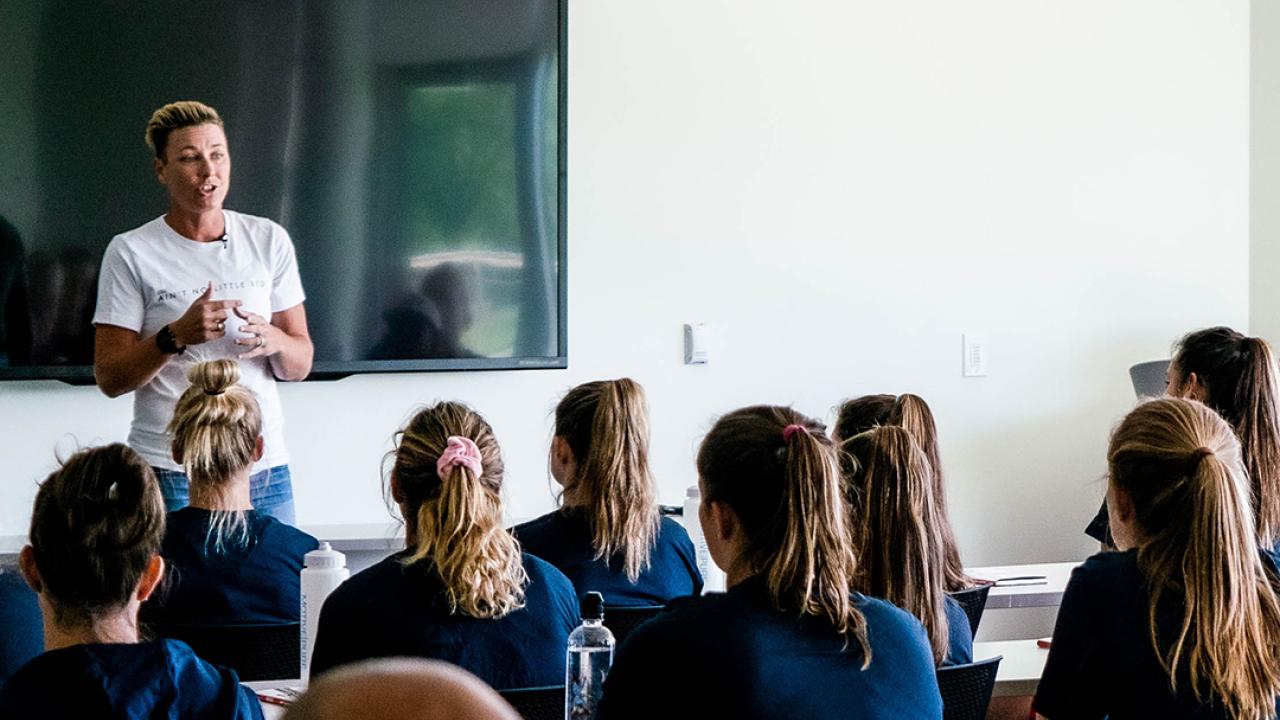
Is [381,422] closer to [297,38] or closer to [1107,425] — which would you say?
[297,38]

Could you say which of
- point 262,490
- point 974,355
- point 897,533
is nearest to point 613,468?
point 897,533

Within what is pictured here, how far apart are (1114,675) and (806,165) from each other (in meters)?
2.91

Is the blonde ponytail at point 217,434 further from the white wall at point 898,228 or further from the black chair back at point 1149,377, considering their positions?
the black chair back at point 1149,377

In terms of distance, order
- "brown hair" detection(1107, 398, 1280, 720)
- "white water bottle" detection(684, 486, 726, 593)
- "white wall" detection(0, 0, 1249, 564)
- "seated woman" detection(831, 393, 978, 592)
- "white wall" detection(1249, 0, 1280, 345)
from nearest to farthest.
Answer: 1. "brown hair" detection(1107, 398, 1280, 720)
2. "white water bottle" detection(684, 486, 726, 593)
3. "seated woman" detection(831, 393, 978, 592)
4. "white wall" detection(0, 0, 1249, 564)
5. "white wall" detection(1249, 0, 1280, 345)

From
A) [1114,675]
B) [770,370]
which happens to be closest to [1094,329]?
[770,370]

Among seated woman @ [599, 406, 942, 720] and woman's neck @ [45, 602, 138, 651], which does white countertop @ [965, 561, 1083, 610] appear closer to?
seated woman @ [599, 406, 942, 720]

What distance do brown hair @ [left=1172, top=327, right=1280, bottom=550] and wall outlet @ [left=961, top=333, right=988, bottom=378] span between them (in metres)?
1.90

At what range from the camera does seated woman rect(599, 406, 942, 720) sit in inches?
64.7

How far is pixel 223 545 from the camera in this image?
262 centimetres

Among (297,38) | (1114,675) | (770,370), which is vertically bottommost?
(1114,675)

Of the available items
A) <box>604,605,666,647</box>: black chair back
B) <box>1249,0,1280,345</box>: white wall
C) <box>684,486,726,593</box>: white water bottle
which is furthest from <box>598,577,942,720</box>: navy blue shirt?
<box>1249,0,1280,345</box>: white wall

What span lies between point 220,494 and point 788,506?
1304 mm

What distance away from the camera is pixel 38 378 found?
3.86 m

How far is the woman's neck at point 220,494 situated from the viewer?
2.68m
